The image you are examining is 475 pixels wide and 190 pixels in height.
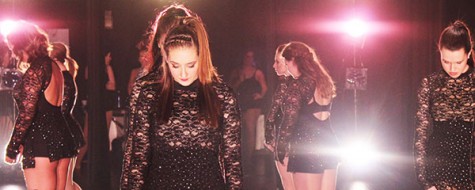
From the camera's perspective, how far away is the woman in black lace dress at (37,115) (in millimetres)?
5277

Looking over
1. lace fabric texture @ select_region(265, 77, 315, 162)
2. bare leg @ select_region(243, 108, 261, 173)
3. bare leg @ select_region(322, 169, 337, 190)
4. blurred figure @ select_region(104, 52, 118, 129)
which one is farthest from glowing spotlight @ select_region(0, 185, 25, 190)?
bare leg @ select_region(322, 169, 337, 190)

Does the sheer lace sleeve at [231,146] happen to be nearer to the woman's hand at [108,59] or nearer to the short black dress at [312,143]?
the short black dress at [312,143]

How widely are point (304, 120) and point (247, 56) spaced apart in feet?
13.2

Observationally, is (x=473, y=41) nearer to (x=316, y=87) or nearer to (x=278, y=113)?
(x=316, y=87)

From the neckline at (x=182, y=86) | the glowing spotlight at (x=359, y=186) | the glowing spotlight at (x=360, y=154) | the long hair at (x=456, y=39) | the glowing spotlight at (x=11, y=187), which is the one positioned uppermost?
the long hair at (x=456, y=39)

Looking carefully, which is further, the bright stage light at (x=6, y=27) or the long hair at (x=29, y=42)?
the bright stage light at (x=6, y=27)

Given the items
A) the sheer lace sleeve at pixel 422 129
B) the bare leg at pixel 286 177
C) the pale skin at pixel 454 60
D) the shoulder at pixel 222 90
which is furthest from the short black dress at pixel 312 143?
the shoulder at pixel 222 90

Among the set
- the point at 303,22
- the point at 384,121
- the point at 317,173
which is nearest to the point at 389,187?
the point at 384,121

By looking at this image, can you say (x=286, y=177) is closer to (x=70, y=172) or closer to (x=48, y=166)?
(x=70, y=172)

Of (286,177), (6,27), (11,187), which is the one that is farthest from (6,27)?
(286,177)

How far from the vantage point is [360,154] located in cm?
1018

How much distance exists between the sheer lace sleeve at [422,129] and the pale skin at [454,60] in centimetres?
14

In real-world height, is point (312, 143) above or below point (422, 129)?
below

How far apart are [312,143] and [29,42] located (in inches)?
89.0
